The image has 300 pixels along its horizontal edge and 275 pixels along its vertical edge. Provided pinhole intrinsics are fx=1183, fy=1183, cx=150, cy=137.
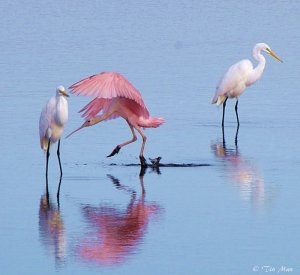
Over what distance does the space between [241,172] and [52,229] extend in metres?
3.37

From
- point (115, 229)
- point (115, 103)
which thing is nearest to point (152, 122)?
point (115, 103)

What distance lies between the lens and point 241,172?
13391mm

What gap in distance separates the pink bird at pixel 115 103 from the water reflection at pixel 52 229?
7.64 ft

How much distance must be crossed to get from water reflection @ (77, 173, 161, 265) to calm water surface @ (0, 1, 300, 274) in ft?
0.04

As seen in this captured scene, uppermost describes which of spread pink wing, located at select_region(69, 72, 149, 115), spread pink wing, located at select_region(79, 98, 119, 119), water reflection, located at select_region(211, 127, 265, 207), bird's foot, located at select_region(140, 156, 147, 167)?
spread pink wing, located at select_region(69, 72, 149, 115)

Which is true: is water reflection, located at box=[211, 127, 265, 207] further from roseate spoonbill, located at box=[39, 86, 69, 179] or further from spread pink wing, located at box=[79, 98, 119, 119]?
roseate spoonbill, located at box=[39, 86, 69, 179]

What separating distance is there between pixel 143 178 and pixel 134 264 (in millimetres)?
3938

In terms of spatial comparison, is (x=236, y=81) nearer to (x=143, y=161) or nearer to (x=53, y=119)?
(x=143, y=161)

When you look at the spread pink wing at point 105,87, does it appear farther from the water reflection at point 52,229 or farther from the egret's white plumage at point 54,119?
the water reflection at point 52,229

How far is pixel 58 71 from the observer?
70.3ft

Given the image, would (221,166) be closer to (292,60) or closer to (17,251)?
(17,251)

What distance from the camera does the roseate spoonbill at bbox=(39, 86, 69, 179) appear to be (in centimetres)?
1366

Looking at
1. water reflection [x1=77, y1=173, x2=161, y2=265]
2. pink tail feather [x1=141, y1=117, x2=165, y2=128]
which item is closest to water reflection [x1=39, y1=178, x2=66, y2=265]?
water reflection [x1=77, y1=173, x2=161, y2=265]

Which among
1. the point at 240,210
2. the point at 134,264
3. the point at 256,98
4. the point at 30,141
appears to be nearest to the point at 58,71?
the point at 256,98
